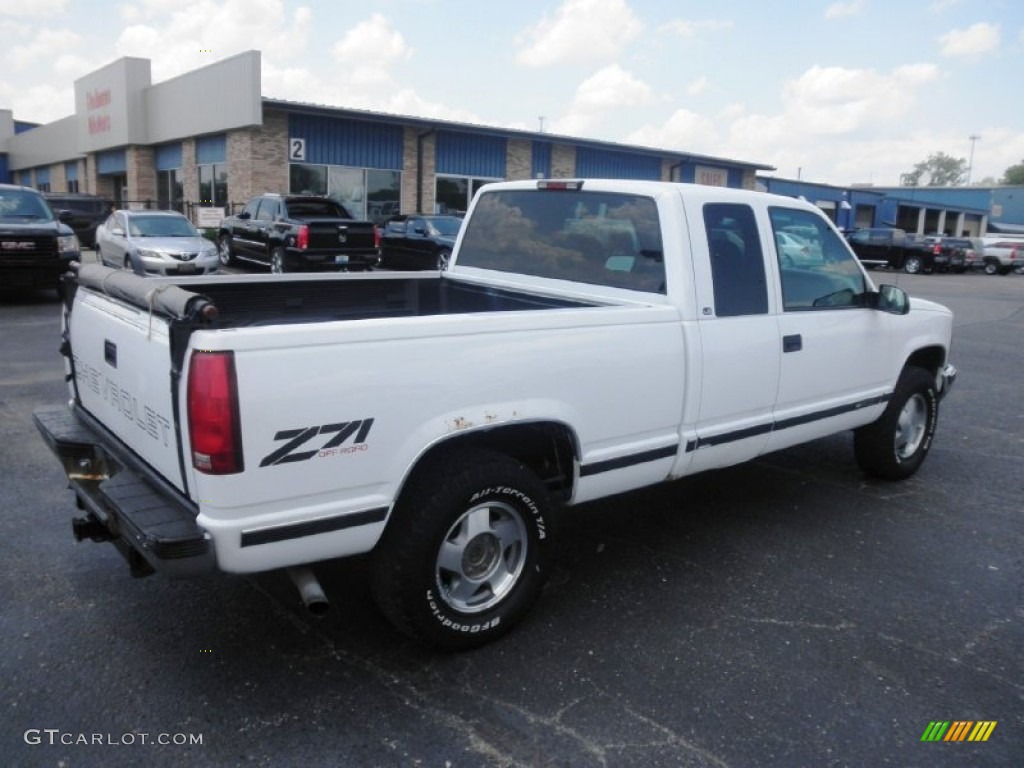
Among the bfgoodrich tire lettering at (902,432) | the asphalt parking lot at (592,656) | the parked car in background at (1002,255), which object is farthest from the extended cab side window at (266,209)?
the parked car in background at (1002,255)

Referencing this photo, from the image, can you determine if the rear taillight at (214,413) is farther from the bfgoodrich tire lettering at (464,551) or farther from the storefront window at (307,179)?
the storefront window at (307,179)

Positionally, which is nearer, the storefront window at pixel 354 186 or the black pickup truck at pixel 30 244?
the black pickup truck at pixel 30 244

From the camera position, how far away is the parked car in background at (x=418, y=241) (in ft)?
61.2

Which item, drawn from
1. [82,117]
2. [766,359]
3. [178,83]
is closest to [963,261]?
[178,83]

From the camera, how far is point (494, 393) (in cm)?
317

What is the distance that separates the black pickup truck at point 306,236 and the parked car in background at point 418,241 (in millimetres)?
1470

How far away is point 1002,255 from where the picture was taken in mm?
34500

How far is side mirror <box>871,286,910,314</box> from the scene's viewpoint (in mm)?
4943

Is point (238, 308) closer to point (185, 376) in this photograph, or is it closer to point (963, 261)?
point (185, 376)

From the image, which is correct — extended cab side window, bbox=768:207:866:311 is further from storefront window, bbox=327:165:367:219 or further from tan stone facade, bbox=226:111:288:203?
storefront window, bbox=327:165:367:219

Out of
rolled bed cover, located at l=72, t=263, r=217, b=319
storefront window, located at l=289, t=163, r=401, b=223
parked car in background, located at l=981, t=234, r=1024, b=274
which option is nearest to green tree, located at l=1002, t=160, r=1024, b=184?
parked car in background, located at l=981, t=234, r=1024, b=274

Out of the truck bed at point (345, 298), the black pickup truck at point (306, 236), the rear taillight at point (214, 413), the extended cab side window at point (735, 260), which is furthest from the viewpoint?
the black pickup truck at point (306, 236)

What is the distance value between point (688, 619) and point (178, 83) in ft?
97.8

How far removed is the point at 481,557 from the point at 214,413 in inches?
52.1
